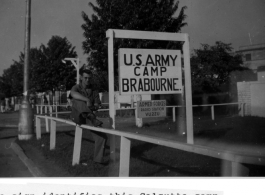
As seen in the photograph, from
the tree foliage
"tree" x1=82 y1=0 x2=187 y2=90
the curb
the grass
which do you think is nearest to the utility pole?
the curb

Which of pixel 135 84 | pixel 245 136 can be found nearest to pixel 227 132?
pixel 245 136

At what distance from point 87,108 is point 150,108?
0.96m

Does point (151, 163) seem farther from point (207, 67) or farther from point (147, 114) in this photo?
point (207, 67)

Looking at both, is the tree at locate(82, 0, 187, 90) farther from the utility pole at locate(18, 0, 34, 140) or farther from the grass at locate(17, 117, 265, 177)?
the grass at locate(17, 117, 265, 177)

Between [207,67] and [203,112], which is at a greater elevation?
[207,67]

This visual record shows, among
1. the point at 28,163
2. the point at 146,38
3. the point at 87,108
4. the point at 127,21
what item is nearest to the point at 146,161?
the point at 87,108

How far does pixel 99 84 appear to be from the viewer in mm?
14953

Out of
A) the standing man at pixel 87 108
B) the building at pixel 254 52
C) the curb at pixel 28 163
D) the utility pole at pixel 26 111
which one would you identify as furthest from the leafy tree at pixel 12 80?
the standing man at pixel 87 108

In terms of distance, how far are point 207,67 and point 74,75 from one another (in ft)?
26.7

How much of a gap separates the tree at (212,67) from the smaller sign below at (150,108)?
12.8m

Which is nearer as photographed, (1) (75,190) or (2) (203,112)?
(1) (75,190)

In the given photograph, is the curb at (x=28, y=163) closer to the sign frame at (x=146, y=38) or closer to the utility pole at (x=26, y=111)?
the utility pole at (x=26, y=111)

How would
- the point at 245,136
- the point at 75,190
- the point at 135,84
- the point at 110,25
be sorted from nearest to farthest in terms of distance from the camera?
the point at 75,190 → the point at 135,84 → the point at 245,136 → the point at 110,25

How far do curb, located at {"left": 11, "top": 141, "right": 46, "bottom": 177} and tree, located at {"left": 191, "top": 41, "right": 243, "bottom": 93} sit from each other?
39.2ft
